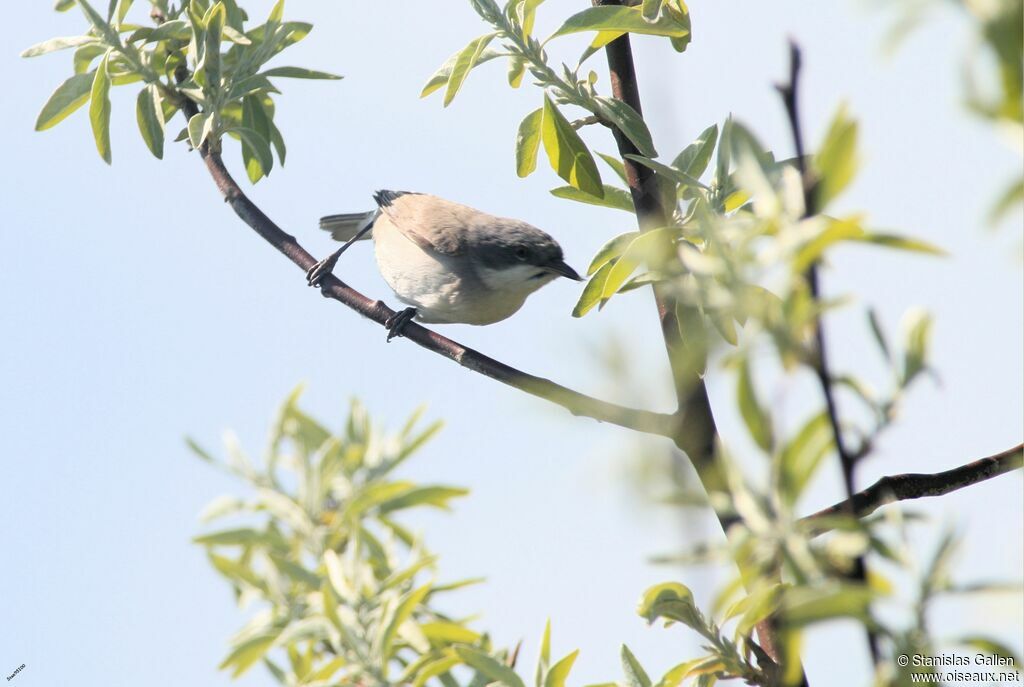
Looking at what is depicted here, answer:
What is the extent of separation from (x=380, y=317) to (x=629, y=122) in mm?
1126

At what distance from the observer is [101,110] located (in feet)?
10.4

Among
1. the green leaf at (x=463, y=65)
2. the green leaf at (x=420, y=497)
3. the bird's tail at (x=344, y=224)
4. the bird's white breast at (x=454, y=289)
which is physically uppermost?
the bird's tail at (x=344, y=224)

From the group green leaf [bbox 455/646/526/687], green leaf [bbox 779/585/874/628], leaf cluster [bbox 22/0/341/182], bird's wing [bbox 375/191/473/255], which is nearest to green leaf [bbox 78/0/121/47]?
leaf cluster [bbox 22/0/341/182]

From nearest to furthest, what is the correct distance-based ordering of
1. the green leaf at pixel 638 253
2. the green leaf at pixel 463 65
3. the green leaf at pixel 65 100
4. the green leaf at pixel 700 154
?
the green leaf at pixel 638 253
the green leaf at pixel 700 154
the green leaf at pixel 463 65
the green leaf at pixel 65 100

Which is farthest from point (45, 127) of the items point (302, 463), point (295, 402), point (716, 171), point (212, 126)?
point (716, 171)

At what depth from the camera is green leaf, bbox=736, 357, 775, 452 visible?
85cm

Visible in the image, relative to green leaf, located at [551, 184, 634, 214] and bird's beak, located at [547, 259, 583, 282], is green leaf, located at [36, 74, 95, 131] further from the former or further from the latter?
bird's beak, located at [547, 259, 583, 282]

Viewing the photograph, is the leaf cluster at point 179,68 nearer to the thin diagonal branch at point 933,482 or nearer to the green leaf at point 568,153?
the green leaf at point 568,153

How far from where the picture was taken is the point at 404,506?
2.52 m

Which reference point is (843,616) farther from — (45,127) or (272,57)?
(45,127)

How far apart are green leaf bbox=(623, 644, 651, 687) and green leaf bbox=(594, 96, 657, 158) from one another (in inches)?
46.1

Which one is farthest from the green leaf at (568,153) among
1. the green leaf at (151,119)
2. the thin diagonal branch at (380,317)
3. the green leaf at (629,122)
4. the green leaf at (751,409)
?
the green leaf at (751,409)

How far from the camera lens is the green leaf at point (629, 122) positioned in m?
2.46

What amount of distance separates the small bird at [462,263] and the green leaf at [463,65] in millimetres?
3002
